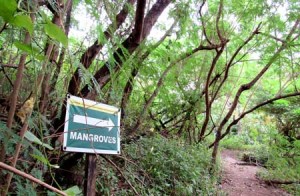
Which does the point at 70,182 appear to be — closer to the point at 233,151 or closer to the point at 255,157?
the point at 255,157

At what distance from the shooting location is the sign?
1.50 meters

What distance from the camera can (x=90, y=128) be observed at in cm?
139

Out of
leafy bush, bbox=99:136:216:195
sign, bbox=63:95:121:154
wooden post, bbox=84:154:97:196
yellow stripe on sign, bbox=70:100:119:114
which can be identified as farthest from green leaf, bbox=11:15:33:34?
leafy bush, bbox=99:136:216:195

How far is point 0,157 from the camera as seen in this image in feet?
2.84

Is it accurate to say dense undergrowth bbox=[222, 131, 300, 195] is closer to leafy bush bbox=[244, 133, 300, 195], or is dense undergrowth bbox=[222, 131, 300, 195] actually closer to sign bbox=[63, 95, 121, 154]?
leafy bush bbox=[244, 133, 300, 195]

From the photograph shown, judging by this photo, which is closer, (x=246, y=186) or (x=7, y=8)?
(x=7, y=8)

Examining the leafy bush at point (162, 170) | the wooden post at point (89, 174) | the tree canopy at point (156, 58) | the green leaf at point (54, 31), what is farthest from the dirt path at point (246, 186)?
the green leaf at point (54, 31)

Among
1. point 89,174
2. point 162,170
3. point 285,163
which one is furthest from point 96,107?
point 285,163

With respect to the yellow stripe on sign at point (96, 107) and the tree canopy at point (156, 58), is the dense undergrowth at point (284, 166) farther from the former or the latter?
the yellow stripe on sign at point (96, 107)

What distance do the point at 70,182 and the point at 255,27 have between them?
4714mm

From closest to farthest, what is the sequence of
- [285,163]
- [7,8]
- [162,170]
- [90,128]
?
1. [7,8]
2. [90,128]
3. [162,170]
4. [285,163]

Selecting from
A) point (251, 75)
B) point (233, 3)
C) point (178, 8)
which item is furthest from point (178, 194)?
point (251, 75)

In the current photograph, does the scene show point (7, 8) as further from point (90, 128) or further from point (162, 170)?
point (162, 170)

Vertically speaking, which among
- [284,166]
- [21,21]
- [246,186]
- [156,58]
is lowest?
[246,186]
